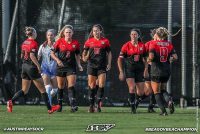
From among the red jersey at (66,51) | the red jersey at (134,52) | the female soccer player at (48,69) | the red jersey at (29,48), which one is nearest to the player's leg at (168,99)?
the red jersey at (134,52)

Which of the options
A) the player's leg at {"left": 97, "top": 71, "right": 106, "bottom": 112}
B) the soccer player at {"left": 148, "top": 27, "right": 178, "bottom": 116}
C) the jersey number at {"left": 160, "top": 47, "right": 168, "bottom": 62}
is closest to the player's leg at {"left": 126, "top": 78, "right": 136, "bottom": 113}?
the player's leg at {"left": 97, "top": 71, "right": 106, "bottom": 112}

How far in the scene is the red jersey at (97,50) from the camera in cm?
2052

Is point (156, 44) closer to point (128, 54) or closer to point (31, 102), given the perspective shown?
point (128, 54)

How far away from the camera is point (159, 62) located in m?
19.1

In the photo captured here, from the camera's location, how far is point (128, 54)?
2056 cm

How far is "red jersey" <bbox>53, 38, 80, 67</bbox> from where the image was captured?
20.4 meters

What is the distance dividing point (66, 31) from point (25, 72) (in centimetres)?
147

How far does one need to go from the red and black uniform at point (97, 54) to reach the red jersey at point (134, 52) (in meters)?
0.43

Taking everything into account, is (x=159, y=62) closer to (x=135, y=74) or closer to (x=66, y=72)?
(x=135, y=74)

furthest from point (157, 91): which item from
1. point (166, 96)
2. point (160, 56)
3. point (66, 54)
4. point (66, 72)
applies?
point (66, 54)

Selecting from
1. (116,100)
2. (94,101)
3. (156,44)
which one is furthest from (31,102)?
(156,44)

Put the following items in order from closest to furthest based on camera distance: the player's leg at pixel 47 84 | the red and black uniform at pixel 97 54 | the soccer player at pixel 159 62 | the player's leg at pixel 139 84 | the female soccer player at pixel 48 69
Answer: the soccer player at pixel 159 62, the red and black uniform at pixel 97 54, the player's leg at pixel 139 84, the player's leg at pixel 47 84, the female soccer player at pixel 48 69

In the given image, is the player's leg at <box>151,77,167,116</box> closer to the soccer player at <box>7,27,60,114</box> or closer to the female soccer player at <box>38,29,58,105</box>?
the soccer player at <box>7,27,60,114</box>

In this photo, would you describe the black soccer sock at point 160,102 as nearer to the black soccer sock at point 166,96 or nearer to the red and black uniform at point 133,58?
the black soccer sock at point 166,96
